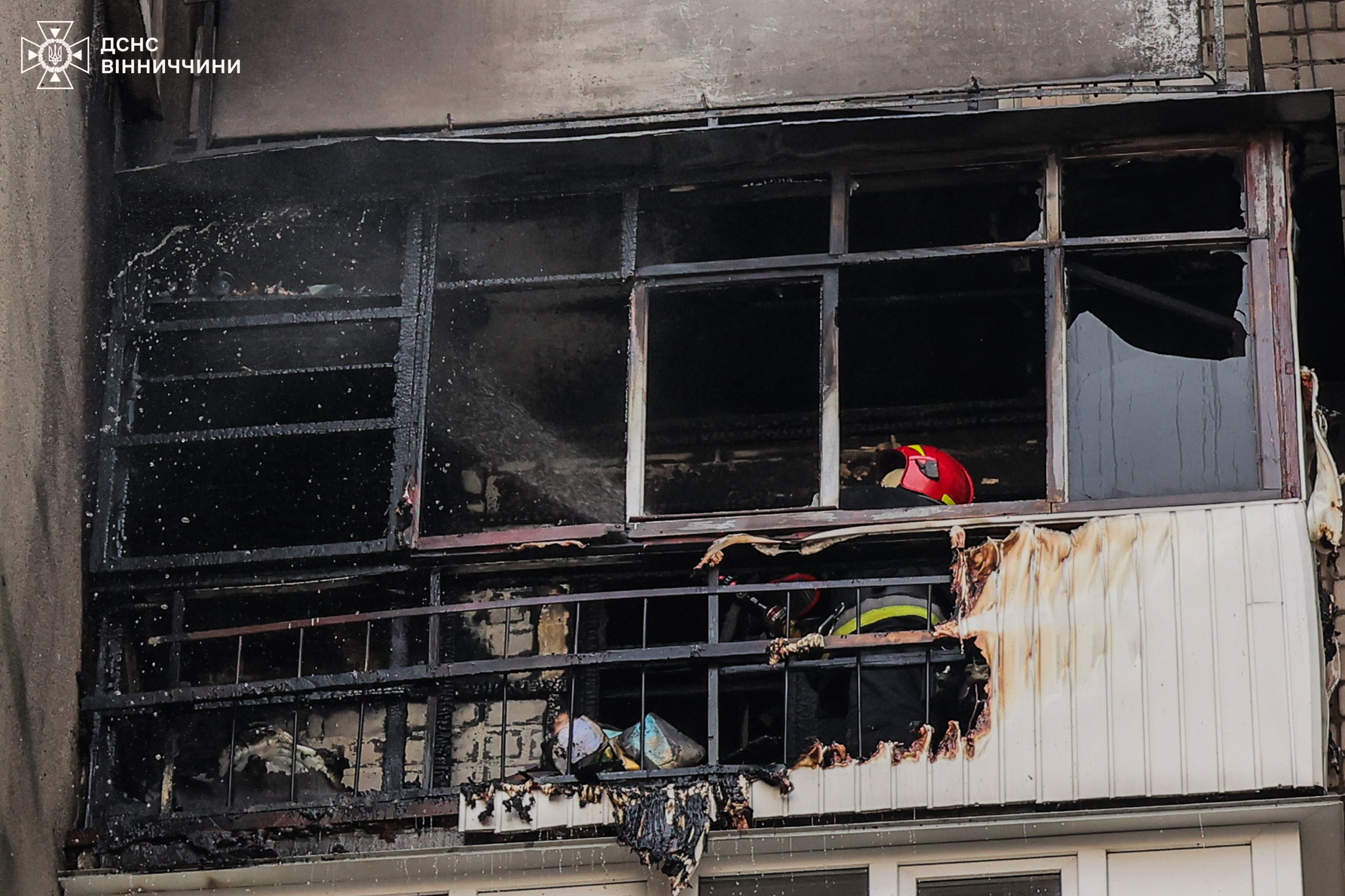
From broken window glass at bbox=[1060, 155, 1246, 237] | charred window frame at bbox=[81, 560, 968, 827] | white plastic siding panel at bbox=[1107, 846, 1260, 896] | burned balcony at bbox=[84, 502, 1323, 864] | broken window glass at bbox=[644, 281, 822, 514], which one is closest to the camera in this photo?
white plastic siding panel at bbox=[1107, 846, 1260, 896]

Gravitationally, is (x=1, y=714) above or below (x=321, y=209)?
below

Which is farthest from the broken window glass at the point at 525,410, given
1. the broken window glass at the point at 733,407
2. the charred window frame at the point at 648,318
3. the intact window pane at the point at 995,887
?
the intact window pane at the point at 995,887

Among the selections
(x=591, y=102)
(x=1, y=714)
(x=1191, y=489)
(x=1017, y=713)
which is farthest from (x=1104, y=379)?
(x=1, y=714)

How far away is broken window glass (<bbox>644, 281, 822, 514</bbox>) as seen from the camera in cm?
1005

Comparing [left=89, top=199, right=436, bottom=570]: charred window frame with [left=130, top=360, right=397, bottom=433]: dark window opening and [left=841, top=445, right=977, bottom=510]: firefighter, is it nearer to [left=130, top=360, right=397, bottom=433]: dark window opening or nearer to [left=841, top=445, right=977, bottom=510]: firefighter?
[left=130, top=360, right=397, bottom=433]: dark window opening

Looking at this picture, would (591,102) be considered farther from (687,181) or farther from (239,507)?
(239,507)

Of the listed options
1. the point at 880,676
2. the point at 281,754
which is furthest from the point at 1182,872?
the point at 281,754

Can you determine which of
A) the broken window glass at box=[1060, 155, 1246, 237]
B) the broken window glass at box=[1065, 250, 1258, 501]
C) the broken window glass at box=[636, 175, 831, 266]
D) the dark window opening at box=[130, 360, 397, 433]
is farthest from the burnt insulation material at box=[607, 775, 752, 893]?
the broken window glass at box=[1060, 155, 1246, 237]

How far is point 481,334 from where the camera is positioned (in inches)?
368

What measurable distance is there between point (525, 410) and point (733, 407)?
135cm

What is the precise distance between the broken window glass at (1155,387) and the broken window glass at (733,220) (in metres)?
1.34

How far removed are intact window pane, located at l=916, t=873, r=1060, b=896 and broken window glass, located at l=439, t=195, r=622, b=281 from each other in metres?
3.29

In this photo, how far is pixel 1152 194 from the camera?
877 cm

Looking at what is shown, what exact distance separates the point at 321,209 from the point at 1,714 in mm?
2844
